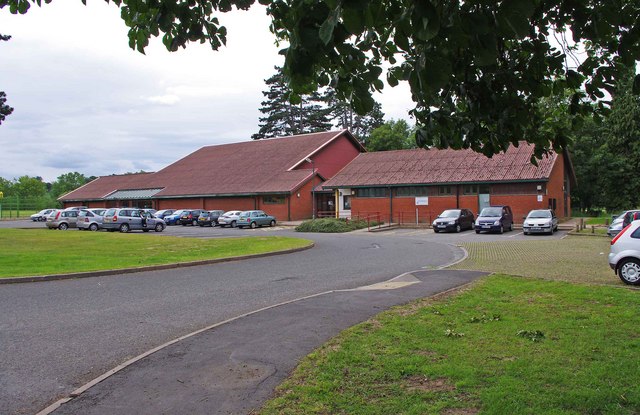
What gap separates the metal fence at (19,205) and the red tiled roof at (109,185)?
7377 millimetres

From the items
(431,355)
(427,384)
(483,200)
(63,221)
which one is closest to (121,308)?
(431,355)

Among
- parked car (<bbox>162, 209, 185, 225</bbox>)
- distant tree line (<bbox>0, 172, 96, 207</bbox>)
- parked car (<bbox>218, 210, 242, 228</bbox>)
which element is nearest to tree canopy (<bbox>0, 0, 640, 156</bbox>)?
parked car (<bbox>218, 210, 242, 228</bbox>)

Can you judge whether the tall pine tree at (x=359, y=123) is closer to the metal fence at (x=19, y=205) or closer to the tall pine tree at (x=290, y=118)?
the tall pine tree at (x=290, y=118)

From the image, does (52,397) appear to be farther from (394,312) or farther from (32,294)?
(32,294)

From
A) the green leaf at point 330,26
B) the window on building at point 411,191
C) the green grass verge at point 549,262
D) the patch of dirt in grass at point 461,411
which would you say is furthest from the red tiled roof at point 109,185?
the green leaf at point 330,26

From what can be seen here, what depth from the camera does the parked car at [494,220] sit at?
1192 inches

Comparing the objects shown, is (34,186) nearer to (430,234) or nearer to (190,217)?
(190,217)

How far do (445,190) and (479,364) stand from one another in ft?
119

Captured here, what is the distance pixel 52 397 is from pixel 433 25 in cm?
469

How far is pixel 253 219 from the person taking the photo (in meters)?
42.7

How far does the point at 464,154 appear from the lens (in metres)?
42.3

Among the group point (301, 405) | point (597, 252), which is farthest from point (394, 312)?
point (597, 252)

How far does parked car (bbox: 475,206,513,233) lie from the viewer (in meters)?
30.3

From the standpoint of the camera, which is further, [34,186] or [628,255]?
[34,186]
